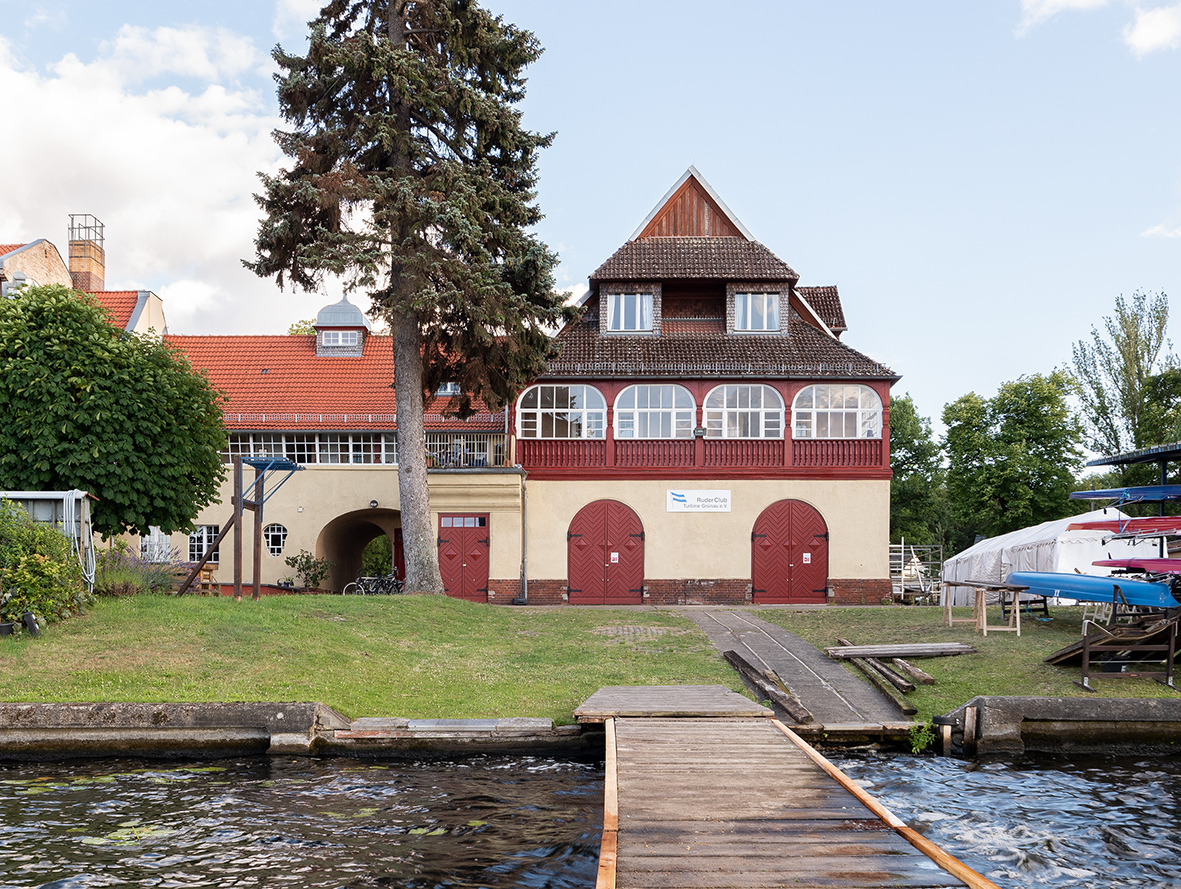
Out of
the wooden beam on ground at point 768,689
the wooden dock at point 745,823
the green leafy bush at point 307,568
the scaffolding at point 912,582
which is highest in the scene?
the green leafy bush at point 307,568

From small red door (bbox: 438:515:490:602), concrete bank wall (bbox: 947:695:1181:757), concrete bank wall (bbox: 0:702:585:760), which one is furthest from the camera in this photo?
small red door (bbox: 438:515:490:602)

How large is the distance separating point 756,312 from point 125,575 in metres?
20.1

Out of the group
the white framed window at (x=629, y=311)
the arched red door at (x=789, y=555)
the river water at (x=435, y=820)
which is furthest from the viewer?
the white framed window at (x=629, y=311)

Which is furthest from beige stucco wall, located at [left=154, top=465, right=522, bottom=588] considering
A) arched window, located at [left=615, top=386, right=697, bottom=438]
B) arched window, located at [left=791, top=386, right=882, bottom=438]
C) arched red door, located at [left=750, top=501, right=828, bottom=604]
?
arched window, located at [left=791, top=386, right=882, bottom=438]

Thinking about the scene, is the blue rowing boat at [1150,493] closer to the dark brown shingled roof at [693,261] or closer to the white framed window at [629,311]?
the dark brown shingled roof at [693,261]

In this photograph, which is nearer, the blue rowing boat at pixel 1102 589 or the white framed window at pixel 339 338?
the blue rowing boat at pixel 1102 589

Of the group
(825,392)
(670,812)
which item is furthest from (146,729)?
(825,392)

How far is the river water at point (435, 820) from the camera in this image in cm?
729

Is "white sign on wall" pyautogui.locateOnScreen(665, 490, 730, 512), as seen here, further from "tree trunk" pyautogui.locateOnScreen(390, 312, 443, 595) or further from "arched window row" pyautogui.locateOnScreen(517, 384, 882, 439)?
"tree trunk" pyautogui.locateOnScreen(390, 312, 443, 595)

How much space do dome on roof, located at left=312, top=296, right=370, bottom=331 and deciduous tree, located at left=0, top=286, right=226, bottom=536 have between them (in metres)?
16.1

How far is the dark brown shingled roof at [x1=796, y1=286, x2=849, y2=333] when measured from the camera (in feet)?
117

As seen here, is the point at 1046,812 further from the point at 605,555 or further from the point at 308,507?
the point at 308,507

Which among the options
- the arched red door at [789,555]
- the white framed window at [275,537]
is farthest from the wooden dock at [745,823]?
the white framed window at [275,537]

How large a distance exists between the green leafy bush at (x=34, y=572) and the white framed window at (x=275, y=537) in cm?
1543
